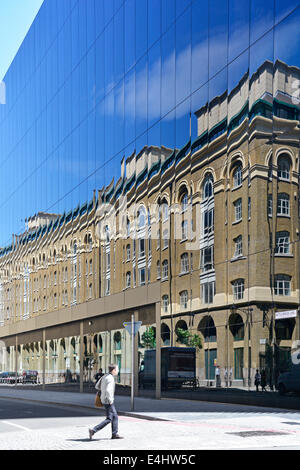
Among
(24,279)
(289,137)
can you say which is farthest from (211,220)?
(24,279)

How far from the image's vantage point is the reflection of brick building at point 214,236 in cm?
2358

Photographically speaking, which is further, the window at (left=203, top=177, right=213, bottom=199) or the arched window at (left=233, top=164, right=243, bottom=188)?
the window at (left=203, top=177, right=213, bottom=199)

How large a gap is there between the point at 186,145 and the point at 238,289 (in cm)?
808

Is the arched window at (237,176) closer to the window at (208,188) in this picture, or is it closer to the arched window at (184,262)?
the window at (208,188)

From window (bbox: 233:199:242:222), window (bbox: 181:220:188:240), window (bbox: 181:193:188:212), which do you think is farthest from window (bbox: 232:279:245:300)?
window (bbox: 181:193:188:212)

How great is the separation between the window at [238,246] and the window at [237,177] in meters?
1.96

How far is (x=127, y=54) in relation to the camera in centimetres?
3884

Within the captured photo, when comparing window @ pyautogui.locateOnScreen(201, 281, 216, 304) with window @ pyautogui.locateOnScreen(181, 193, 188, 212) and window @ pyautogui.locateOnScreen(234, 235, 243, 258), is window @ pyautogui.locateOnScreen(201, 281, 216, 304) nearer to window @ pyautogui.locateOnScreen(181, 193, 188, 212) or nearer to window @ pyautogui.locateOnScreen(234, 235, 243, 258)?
window @ pyautogui.locateOnScreen(234, 235, 243, 258)

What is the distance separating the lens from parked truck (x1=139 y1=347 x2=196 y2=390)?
29266mm

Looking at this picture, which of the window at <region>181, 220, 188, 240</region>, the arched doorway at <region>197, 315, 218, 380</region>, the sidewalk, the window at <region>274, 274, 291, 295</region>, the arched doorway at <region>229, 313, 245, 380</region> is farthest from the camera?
the window at <region>181, 220, 188, 240</region>

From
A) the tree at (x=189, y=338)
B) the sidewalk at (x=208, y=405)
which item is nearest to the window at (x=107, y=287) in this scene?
the tree at (x=189, y=338)

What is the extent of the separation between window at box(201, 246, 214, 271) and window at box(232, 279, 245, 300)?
A: 2312mm

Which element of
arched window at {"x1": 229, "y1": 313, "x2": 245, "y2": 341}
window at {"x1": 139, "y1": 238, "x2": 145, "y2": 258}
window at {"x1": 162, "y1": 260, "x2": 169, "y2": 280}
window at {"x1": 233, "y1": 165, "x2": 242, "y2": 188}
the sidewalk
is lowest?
the sidewalk

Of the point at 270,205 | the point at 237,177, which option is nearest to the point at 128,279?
the point at 237,177
